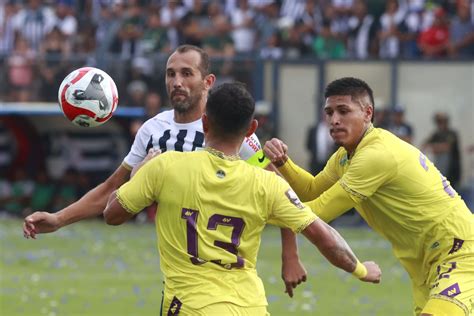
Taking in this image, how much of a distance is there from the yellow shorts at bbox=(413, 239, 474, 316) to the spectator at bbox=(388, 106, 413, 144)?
42.0 feet

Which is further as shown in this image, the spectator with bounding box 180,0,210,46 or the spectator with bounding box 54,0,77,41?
the spectator with bounding box 54,0,77,41

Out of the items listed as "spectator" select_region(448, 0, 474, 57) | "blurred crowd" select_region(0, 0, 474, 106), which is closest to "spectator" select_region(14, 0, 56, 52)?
"blurred crowd" select_region(0, 0, 474, 106)

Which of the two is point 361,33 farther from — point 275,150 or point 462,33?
point 275,150

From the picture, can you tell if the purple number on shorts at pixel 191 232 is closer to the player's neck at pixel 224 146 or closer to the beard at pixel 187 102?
the player's neck at pixel 224 146

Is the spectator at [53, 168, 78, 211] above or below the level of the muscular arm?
below

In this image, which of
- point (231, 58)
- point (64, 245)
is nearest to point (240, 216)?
point (64, 245)

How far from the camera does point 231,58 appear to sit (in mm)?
21578

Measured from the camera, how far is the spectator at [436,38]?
20.8m

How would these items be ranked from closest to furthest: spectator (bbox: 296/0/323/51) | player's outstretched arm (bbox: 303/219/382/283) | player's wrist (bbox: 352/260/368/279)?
1. player's outstretched arm (bbox: 303/219/382/283)
2. player's wrist (bbox: 352/260/368/279)
3. spectator (bbox: 296/0/323/51)

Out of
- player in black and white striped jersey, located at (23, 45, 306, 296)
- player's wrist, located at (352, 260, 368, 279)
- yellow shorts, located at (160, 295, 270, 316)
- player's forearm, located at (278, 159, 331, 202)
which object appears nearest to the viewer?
yellow shorts, located at (160, 295, 270, 316)

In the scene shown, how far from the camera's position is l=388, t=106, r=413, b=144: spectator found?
20.4m

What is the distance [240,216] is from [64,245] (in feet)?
41.9

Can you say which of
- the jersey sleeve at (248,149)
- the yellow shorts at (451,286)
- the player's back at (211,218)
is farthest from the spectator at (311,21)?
the player's back at (211,218)

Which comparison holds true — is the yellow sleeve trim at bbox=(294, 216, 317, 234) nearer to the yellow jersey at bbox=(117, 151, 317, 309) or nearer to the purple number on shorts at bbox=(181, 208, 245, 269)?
the yellow jersey at bbox=(117, 151, 317, 309)
